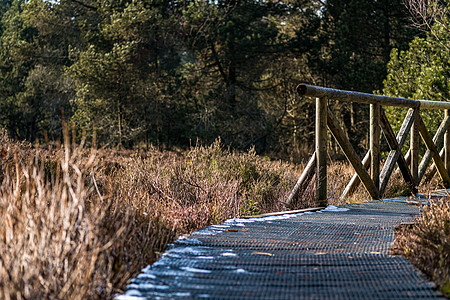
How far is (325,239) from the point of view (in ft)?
11.7

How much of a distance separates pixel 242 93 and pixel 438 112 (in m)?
9.78

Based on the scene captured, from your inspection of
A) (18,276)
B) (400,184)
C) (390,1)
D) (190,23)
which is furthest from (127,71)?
(18,276)

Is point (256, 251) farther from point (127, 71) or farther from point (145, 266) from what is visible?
point (127, 71)

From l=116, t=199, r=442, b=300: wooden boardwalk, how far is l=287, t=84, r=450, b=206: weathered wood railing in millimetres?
1255

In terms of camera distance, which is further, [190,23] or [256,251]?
[190,23]

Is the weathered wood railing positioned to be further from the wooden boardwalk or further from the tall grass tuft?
the tall grass tuft

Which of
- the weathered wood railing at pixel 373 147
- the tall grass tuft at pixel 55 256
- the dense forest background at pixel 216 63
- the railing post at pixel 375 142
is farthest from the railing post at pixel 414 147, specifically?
the dense forest background at pixel 216 63

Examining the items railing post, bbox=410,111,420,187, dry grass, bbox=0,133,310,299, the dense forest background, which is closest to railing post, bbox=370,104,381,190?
railing post, bbox=410,111,420,187

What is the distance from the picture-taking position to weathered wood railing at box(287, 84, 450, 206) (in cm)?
520

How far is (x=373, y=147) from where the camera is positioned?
6.07m

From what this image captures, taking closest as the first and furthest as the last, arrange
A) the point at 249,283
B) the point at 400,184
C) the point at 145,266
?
the point at 249,283 → the point at 145,266 → the point at 400,184

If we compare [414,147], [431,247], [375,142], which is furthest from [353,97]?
[431,247]

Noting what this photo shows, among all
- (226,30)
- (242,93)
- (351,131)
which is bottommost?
(351,131)

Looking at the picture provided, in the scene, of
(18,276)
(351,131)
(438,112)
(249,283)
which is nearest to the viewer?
(18,276)
